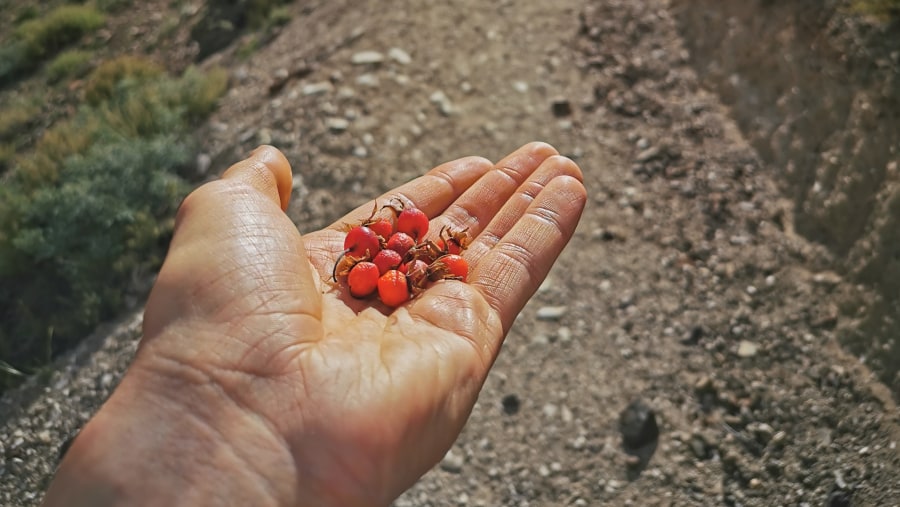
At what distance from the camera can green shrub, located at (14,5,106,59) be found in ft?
35.6

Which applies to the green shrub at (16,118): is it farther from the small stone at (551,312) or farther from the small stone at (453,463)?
the small stone at (453,463)

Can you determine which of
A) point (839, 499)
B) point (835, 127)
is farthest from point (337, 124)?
point (839, 499)

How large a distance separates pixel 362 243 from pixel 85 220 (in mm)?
3789

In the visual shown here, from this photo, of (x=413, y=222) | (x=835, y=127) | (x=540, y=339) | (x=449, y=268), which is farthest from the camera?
(x=835, y=127)

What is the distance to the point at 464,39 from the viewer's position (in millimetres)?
8438

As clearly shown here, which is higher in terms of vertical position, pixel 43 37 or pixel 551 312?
pixel 551 312

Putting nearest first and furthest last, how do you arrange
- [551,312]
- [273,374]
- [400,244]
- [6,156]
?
[273,374] < [400,244] < [551,312] < [6,156]

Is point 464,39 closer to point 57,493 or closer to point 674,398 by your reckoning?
point 674,398

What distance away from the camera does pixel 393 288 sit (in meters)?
4.10

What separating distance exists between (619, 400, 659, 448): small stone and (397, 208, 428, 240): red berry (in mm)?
1880

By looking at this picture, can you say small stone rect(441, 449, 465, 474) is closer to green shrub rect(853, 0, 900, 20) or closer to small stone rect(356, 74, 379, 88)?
small stone rect(356, 74, 379, 88)

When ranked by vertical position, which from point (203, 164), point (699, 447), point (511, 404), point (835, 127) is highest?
point (835, 127)

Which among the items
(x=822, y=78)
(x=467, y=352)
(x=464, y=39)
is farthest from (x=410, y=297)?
(x=464, y=39)

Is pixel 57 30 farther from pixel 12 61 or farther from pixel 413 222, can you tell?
pixel 413 222
